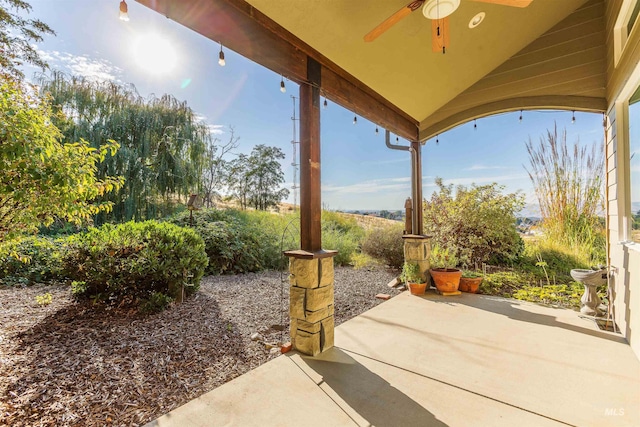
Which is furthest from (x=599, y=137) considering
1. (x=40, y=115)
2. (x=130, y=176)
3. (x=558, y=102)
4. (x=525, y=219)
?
(x=130, y=176)

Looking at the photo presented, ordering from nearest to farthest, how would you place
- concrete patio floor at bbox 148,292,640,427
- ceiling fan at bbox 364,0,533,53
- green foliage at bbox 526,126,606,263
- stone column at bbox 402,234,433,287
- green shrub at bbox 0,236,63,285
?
1. concrete patio floor at bbox 148,292,640,427
2. ceiling fan at bbox 364,0,533,53
3. green shrub at bbox 0,236,63,285
4. stone column at bbox 402,234,433,287
5. green foliage at bbox 526,126,606,263

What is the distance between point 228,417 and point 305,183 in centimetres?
169

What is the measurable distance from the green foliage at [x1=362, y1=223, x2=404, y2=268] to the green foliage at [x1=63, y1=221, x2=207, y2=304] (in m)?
3.78

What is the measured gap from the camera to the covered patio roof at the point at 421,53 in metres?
2.02

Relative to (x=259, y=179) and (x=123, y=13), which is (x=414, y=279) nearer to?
(x=123, y=13)

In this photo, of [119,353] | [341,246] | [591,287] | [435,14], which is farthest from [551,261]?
[119,353]

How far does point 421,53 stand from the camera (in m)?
3.13

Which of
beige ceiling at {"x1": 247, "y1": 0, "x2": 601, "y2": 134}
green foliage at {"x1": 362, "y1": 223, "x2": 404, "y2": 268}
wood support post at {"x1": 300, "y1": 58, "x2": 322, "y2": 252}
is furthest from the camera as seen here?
green foliage at {"x1": 362, "y1": 223, "x2": 404, "y2": 268}

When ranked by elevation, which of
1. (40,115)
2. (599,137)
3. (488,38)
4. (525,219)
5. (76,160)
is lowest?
(525,219)

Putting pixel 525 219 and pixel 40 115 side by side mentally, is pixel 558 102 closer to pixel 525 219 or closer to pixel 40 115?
pixel 525 219

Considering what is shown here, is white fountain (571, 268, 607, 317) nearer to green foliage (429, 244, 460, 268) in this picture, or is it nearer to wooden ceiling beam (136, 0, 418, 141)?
green foliage (429, 244, 460, 268)

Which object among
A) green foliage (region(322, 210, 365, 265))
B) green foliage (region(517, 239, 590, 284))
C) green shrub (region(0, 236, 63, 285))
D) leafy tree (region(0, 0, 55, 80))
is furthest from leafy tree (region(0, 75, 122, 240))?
green foliage (region(517, 239, 590, 284))

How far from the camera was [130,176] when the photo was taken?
20.6ft

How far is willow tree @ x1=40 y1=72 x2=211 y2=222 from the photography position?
611 centimetres
